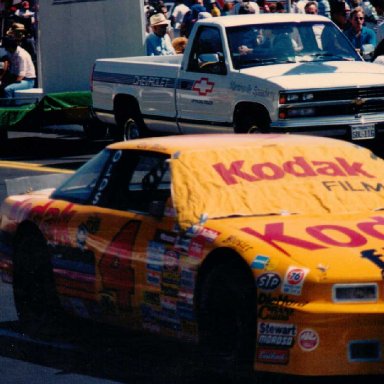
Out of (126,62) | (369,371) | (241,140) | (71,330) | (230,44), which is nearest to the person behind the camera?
(369,371)

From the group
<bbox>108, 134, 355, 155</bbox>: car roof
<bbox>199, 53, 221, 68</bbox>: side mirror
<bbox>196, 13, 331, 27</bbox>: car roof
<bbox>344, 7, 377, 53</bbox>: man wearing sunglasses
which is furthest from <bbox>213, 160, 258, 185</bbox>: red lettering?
<bbox>344, 7, 377, 53</bbox>: man wearing sunglasses

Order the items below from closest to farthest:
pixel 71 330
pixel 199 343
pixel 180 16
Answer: pixel 199 343, pixel 71 330, pixel 180 16

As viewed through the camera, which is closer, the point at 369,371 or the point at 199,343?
the point at 369,371

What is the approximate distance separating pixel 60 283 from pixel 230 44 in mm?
9275

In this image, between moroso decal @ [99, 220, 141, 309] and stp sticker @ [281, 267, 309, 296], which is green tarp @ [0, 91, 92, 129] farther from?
stp sticker @ [281, 267, 309, 296]

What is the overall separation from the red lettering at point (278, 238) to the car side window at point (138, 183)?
99 cm

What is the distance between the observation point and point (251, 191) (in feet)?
26.5

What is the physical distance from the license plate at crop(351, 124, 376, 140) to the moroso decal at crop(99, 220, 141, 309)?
8988 millimetres

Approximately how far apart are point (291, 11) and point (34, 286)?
61.5 feet

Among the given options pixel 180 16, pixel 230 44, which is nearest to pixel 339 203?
pixel 230 44

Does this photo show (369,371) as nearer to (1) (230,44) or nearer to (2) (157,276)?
(2) (157,276)

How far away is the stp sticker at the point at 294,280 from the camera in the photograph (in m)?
7.04

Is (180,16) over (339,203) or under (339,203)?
under

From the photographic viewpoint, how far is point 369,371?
23.1ft
